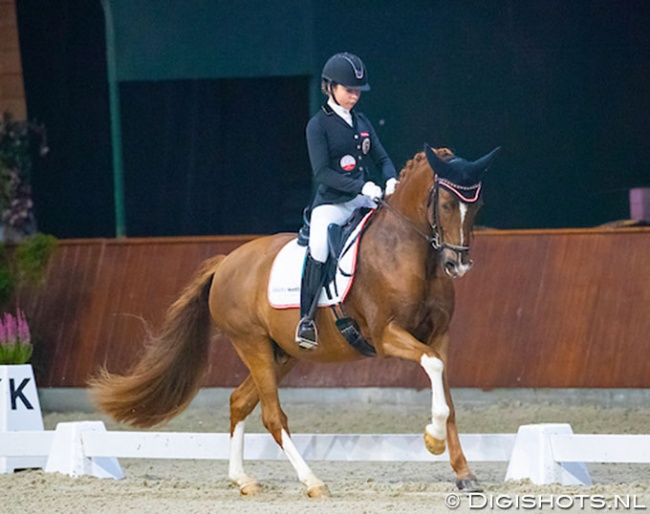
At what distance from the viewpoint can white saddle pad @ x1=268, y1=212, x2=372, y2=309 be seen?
6.54 m

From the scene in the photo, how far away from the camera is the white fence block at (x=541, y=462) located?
240 inches

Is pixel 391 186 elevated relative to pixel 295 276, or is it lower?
elevated

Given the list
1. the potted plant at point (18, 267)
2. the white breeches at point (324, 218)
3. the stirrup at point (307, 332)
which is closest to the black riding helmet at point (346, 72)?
the white breeches at point (324, 218)

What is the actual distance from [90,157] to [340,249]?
587 centimetres

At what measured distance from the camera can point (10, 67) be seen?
11.9 meters

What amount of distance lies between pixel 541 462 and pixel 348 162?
1804mm

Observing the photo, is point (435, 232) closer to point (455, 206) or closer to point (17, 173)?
point (455, 206)

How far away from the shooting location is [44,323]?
35.0 ft

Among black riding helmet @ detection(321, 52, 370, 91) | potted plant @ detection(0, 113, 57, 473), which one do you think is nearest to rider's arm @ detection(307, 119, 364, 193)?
black riding helmet @ detection(321, 52, 370, 91)

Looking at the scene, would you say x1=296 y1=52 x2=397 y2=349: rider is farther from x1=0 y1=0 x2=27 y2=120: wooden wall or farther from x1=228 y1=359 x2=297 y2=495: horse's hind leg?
x1=0 y1=0 x2=27 y2=120: wooden wall

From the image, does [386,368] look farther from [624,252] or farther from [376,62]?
[376,62]

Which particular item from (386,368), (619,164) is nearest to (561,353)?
(386,368)

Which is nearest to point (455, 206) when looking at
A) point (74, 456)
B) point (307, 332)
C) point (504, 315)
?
point (307, 332)

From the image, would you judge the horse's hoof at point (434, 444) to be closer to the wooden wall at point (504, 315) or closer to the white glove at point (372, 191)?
the white glove at point (372, 191)
